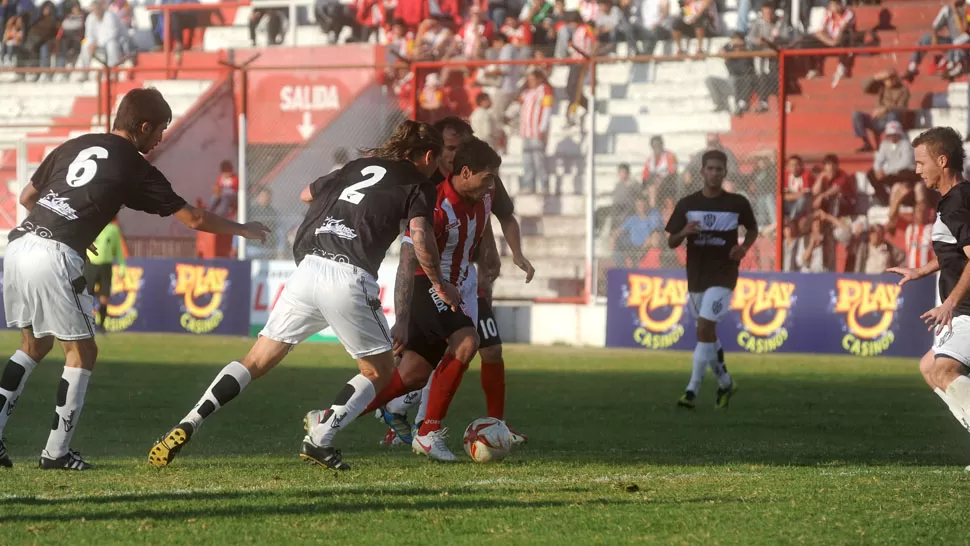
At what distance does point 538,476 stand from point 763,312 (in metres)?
12.5

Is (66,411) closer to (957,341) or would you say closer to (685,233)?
(957,341)

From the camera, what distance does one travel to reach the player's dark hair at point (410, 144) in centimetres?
826

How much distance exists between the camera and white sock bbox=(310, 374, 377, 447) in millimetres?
7910

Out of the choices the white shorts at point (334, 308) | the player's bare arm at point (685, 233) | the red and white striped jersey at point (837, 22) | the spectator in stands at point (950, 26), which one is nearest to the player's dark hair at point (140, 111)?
the white shorts at point (334, 308)

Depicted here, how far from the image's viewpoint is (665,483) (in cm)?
761

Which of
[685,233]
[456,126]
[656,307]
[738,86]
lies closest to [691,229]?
[685,233]

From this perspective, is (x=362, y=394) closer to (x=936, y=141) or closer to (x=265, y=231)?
(x=265, y=231)

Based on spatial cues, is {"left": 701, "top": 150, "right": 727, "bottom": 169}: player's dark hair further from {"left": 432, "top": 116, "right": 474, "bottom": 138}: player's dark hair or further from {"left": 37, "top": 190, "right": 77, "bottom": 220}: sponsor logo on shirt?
{"left": 37, "top": 190, "right": 77, "bottom": 220}: sponsor logo on shirt

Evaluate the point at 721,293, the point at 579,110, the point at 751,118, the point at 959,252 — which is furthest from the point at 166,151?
the point at 959,252

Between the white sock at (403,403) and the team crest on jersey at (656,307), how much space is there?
36.7ft

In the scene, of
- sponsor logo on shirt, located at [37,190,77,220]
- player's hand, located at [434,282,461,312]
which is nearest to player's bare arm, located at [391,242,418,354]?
player's hand, located at [434,282,461,312]

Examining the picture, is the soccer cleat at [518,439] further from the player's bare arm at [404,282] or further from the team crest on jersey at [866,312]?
the team crest on jersey at [866,312]

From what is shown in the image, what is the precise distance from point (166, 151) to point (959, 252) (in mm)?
19748

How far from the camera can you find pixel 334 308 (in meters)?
7.70
